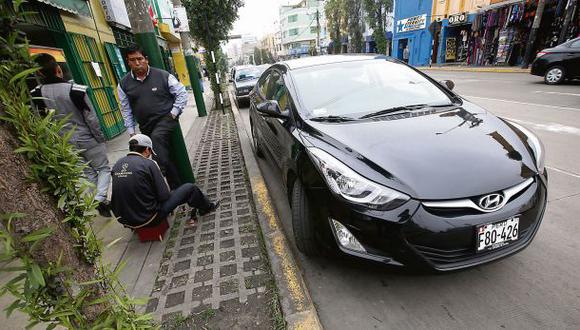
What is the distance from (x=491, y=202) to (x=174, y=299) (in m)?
2.21

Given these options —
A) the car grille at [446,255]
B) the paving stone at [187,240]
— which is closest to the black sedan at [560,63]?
the car grille at [446,255]

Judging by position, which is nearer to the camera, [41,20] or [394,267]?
[394,267]

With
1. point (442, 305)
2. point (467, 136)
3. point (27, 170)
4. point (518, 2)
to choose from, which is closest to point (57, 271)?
point (27, 170)

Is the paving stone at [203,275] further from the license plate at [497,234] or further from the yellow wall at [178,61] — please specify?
the yellow wall at [178,61]

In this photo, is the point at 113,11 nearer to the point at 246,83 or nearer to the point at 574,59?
the point at 246,83

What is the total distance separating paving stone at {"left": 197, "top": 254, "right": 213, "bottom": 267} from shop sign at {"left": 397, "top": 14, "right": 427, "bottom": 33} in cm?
2716

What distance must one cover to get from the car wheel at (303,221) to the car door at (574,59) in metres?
11.0

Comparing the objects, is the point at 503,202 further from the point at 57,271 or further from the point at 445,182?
the point at 57,271

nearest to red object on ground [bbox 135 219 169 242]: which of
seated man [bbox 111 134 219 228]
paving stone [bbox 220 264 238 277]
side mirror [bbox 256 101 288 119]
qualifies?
seated man [bbox 111 134 219 228]

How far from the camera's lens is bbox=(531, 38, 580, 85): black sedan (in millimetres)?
8859

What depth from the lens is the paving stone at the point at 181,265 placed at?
2528mm

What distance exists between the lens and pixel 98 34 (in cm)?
785

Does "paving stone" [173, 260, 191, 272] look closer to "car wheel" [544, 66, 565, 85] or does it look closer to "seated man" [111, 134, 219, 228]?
"seated man" [111, 134, 219, 228]

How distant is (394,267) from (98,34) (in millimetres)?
9214
